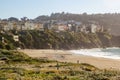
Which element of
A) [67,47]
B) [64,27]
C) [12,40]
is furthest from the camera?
[64,27]

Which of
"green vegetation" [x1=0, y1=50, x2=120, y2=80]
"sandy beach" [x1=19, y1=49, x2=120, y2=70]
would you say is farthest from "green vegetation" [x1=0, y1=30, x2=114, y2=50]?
"green vegetation" [x1=0, y1=50, x2=120, y2=80]

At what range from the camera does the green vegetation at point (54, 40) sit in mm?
107831

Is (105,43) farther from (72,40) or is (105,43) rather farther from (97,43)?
(72,40)

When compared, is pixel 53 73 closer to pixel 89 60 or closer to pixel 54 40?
pixel 89 60

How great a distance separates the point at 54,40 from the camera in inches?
4660

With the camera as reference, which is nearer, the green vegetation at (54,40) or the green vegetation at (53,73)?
the green vegetation at (53,73)

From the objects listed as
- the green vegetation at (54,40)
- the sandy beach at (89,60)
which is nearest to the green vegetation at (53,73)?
the sandy beach at (89,60)

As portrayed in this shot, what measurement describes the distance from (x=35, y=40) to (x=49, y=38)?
7.31 m

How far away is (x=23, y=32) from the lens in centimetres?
11912

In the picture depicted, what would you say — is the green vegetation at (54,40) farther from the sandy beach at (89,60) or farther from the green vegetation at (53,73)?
the green vegetation at (53,73)

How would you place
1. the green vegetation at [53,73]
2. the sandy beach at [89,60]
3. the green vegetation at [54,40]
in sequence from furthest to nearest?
the green vegetation at [54,40]
the sandy beach at [89,60]
the green vegetation at [53,73]

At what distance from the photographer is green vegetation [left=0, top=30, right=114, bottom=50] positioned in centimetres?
10783

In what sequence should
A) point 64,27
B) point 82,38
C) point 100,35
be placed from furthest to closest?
point 64,27
point 100,35
point 82,38

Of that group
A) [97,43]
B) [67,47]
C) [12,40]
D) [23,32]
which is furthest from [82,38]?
[12,40]
